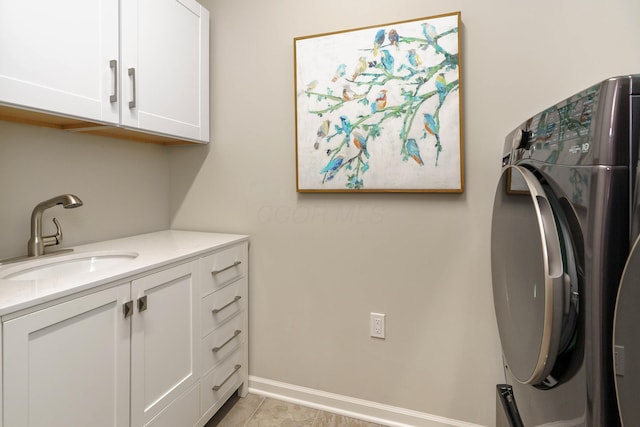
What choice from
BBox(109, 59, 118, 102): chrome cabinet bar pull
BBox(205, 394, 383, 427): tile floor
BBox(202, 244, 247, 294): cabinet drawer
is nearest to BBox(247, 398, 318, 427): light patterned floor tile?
BBox(205, 394, 383, 427): tile floor

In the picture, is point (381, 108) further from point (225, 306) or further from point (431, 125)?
point (225, 306)

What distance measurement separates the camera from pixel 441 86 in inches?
56.2

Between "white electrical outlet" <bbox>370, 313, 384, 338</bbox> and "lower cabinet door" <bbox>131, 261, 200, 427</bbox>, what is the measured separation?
2.63ft

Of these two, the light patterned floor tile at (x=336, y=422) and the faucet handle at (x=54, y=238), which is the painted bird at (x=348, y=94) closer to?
the faucet handle at (x=54, y=238)

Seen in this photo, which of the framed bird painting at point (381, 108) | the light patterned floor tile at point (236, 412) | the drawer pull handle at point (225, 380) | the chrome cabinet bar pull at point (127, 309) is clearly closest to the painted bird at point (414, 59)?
the framed bird painting at point (381, 108)

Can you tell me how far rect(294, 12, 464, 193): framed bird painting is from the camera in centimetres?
143

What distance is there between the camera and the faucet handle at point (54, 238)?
52.0 inches

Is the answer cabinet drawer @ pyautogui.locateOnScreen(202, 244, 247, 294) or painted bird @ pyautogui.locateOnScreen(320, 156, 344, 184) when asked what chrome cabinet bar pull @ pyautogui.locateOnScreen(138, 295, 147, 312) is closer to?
cabinet drawer @ pyautogui.locateOnScreen(202, 244, 247, 294)

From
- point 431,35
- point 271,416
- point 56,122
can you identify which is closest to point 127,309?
point 56,122

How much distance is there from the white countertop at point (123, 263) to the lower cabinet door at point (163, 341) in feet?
0.18

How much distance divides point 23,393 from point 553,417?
121cm

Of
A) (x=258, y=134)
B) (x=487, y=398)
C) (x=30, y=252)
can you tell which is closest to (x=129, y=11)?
(x=258, y=134)

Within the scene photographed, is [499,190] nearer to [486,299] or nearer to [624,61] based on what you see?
[486,299]

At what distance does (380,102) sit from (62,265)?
148cm
